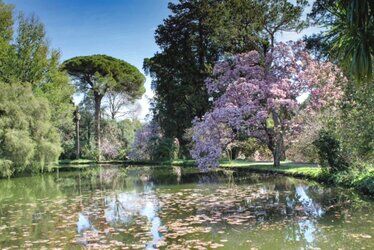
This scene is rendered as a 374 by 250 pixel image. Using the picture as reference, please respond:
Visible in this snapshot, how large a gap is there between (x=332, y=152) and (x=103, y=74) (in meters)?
32.3

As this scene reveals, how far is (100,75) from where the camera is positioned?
139 feet

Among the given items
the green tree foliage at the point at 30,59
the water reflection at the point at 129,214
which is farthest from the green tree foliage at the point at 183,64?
the water reflection at the point at 129,214

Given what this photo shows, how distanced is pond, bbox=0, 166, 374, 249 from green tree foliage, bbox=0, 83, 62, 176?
9551 millimetres

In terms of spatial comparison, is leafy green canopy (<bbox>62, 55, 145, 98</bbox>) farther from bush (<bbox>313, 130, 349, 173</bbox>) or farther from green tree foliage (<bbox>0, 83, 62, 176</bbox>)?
bush (<bbox>313, 130, 349, 173</bbox>)

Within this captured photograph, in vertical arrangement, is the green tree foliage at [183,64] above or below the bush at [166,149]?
above

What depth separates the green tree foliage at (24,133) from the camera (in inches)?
938

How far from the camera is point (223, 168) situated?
24922mm

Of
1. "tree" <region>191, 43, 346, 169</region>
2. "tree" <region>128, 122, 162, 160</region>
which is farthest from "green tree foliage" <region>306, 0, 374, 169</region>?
"tree" <region>128, 122, 162, 160</region>

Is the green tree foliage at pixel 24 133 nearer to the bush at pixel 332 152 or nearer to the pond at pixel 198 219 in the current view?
the pond at pixel 198 219

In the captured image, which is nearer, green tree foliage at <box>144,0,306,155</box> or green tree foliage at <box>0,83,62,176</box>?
green tree foliage at <box>0,83,62,176</box>

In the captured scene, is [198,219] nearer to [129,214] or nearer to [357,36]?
[129,214]

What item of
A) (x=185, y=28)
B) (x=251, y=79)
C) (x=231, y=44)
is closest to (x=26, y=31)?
(x=185, y=28)

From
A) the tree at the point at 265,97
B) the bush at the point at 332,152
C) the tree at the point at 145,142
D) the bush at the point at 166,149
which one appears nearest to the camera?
the bush at the point at 332,152

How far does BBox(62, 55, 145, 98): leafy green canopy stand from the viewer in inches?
1646
